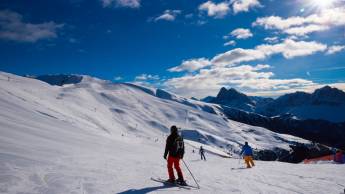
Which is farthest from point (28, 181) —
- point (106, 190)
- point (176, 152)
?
point (176, 152)

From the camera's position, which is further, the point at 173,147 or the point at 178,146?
the point at 178,146

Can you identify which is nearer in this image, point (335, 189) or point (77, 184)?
point (77, 184)

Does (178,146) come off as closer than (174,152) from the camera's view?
No

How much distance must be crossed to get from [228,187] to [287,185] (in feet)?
→ 10.3

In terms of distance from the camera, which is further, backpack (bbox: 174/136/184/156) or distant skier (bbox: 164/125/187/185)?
backpack (bbox: 174/136/184/156)

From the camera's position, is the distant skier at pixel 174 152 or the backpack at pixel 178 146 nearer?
the distant skier at pixel 174 152

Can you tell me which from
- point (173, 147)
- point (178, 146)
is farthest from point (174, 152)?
point (178, 146)

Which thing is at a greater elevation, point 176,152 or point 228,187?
point 176,152

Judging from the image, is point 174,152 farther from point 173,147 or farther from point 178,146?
point 178,146

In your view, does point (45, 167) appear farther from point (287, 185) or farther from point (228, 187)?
point (287, 185)

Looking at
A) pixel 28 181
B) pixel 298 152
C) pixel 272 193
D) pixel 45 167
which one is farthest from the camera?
pixel 298 152

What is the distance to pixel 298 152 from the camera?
597 feet

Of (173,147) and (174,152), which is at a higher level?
(173,147)

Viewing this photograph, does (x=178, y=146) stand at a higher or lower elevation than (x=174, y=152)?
higher
